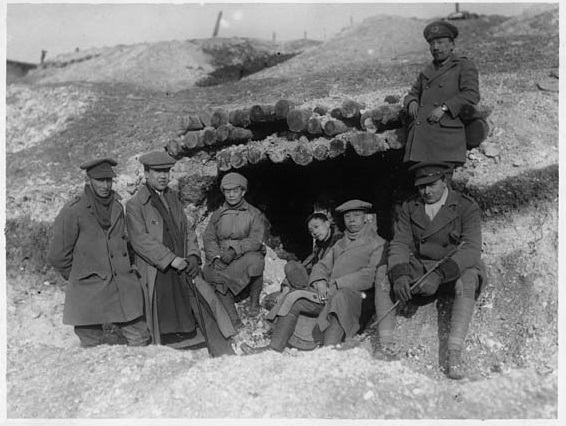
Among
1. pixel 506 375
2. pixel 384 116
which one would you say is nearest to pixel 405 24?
pixel 384 116

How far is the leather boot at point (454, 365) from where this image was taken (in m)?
4.97

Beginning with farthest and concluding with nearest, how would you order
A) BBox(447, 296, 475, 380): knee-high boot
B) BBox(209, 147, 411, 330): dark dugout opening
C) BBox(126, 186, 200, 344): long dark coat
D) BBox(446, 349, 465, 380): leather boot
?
BBox(209, 147, 411, 330): dark dugout opening, BBox(126, 186, 200, 344): long dark coat, BBox(447, 296, 475, 380): knee-high boot, BBox(446, 349, 465, 380): leather boot

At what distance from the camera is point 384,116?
283 inches

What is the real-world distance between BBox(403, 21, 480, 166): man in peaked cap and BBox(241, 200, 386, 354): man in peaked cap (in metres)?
0.86

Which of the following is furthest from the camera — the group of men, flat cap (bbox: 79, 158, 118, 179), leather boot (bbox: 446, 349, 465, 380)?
flat cap (bbox: 79, 158, 118, 179)

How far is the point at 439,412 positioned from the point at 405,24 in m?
14.3

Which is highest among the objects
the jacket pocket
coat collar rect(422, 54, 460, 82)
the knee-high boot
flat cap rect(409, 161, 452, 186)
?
coat collar rect(422, 54, 460, 82)

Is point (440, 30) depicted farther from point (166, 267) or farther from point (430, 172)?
point (166, 267)

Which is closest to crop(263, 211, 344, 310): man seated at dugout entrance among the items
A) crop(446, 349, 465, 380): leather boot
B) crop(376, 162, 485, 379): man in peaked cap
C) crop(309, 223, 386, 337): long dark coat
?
crop(309, 223, 386, 337): long dark coat

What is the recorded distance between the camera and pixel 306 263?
6715 millimetres

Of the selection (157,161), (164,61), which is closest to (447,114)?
(157,161)

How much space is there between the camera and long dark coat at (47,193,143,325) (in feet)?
19.0

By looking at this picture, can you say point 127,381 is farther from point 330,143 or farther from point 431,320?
point 330,143

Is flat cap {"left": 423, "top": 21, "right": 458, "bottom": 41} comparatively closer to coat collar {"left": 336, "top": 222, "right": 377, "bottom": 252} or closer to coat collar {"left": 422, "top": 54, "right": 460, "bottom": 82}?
coat collar {"left": 422, "top": 54, "right": 460, "bottom": 82}
